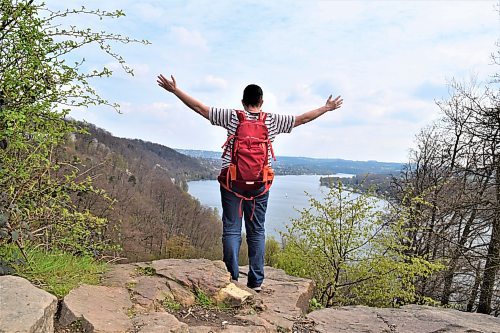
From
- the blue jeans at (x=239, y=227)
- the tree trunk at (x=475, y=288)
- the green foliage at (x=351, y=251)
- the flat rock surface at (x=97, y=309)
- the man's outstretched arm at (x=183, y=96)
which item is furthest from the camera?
the tree trunk at (x=475, y=288)

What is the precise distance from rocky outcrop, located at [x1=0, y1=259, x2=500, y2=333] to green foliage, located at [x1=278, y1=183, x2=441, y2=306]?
7.38ft

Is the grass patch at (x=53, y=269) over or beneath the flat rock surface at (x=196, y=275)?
over

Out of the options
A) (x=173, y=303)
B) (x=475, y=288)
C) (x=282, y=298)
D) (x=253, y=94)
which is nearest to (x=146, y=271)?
(x=173, y=303)

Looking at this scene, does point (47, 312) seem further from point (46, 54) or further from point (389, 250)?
point (389, 250)

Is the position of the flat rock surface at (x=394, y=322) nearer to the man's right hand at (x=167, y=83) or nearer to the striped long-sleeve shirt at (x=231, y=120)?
the striped long-sleeve shirt at (x=231, y=120)

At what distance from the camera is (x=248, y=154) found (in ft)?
11.8

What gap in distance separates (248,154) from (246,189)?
34 cm

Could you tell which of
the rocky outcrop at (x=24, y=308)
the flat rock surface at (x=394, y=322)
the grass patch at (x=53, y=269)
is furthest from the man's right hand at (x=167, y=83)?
the flat rock surface at (x=394, y=322)

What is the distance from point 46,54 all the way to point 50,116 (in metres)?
0.45

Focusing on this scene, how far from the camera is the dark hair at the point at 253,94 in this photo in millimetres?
3709

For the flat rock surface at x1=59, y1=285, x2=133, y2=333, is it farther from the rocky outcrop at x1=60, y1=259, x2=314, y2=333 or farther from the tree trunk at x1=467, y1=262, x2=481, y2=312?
the tree trunk at x1=467, y1=262, x2=481, y2=312

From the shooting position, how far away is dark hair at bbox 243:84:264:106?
146 inches

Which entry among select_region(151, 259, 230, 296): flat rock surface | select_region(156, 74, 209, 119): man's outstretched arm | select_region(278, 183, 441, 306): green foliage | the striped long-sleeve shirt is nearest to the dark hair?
the striped long-sleeve shirt

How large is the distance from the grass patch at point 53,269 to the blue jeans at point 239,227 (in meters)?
1.17
